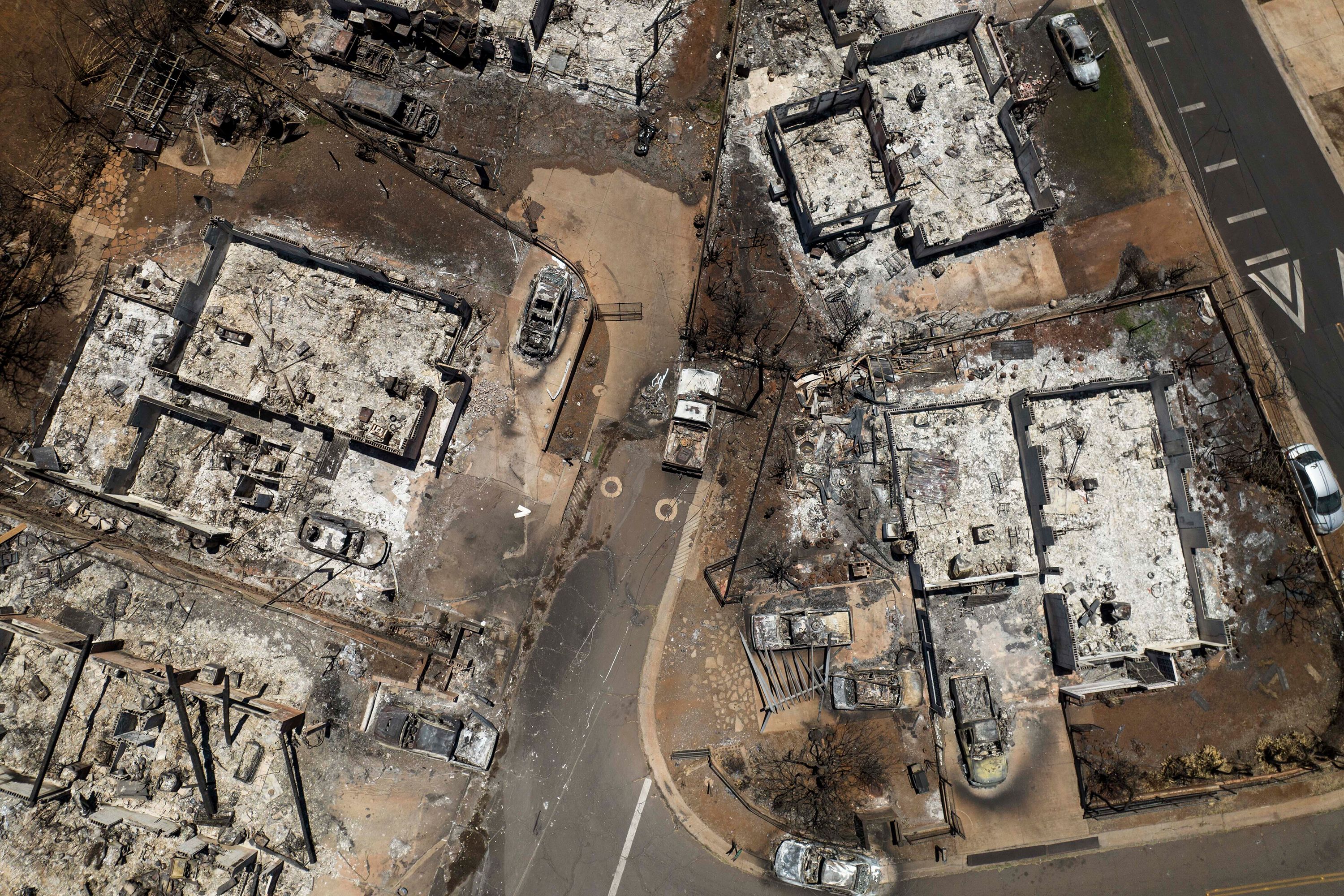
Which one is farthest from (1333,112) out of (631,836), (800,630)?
(631,836)

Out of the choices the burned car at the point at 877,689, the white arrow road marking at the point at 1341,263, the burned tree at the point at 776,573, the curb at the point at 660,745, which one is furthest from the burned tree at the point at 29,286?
the white arrow road marking at the point at 1341,263

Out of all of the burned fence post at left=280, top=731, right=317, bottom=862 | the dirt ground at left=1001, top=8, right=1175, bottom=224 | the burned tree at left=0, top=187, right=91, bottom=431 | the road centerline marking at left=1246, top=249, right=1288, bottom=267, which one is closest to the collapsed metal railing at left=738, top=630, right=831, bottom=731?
the burned fence post at left=280, top=731, right=317, bottom=862

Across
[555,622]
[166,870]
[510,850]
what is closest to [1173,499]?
[555,622]

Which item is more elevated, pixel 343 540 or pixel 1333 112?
pixel 1333 112

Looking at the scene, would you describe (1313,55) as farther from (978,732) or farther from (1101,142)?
(978,732)

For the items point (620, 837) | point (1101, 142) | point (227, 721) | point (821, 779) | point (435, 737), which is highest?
point (1101, 142)

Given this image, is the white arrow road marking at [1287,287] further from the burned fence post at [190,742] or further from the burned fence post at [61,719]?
the burned fence post at [61,719]

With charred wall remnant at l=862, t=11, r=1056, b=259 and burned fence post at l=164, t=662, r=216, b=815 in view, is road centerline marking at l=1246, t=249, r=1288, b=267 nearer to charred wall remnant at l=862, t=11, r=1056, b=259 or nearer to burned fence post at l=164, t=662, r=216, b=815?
charred wall remnant at l=862, t=11, r=1056, b=259
